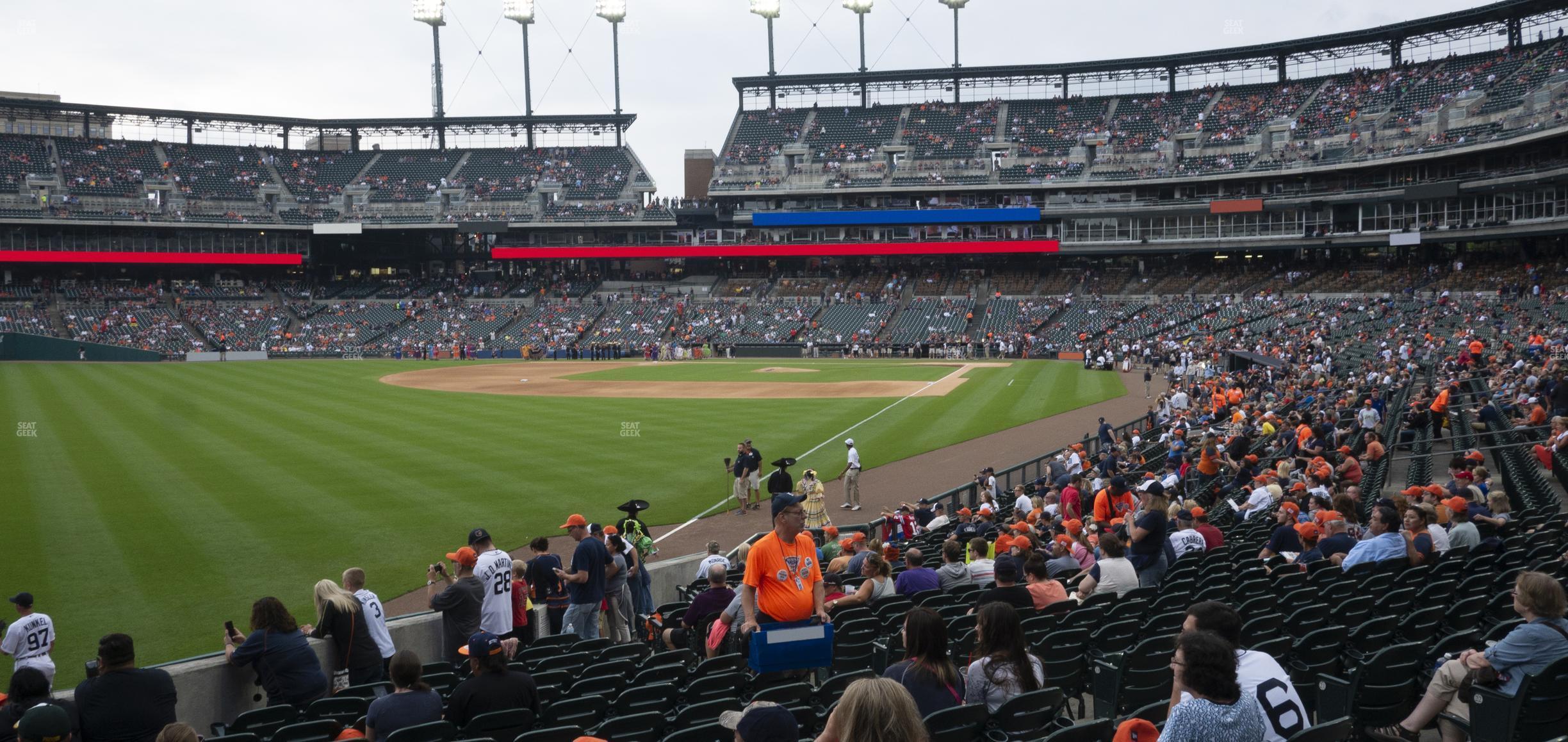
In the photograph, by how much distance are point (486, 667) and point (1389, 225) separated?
69542 millimetres

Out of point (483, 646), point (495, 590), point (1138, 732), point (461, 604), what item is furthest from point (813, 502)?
point (1138, 732)

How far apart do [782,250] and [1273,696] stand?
78883 mm

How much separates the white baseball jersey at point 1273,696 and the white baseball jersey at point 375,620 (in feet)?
23.0

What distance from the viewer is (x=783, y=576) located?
749 cm

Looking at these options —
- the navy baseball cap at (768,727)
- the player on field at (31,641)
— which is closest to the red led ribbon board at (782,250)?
the player on field at (31,641)

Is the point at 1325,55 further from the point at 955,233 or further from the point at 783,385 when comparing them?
the point at 783,385

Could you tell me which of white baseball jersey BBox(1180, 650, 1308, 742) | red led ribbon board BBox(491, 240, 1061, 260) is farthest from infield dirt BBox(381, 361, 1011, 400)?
white baseball jersey BBox(1180, 650, 1308, 742)

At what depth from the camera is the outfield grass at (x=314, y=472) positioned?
16219 millimetres

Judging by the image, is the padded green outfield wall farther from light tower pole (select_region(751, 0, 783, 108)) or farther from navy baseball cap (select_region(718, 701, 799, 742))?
navy baseball cap (select_region(718, 701, 799, 742))

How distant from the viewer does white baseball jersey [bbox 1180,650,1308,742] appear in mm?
4945

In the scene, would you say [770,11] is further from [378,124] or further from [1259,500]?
[1259,500]

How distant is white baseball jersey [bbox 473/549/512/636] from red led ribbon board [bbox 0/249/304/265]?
8114 centimetres

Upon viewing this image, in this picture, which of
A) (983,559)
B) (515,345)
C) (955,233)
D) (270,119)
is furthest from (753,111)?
(983,559)

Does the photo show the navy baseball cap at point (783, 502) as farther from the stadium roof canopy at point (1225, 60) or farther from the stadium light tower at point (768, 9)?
the stadium light tower at point (768, 9)
